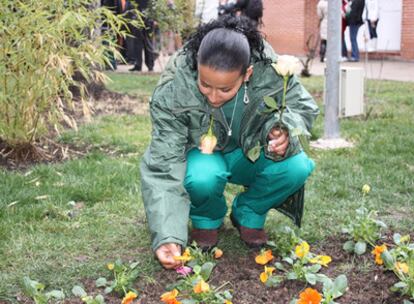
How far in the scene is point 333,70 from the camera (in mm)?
5344

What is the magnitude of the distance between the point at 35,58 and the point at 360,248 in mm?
2641

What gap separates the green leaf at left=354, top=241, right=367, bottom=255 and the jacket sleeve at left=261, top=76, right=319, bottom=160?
0.50m

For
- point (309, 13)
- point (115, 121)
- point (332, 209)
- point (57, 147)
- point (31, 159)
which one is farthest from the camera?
point (309, 13)

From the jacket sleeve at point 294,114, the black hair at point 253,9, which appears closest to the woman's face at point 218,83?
the jacket sleeve at point 294,114

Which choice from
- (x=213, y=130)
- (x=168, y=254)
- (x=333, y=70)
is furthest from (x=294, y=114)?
(x=333, y=70)

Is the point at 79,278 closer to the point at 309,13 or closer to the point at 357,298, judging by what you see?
the point at 357,298

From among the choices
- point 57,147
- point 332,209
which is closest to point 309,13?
point 57,147

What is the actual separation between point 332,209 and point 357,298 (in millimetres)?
1092

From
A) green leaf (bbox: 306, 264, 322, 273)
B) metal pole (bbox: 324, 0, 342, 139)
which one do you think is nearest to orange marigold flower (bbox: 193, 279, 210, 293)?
green leaf (bbox: 306, 264, 322, 273)

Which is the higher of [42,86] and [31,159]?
[42,86]

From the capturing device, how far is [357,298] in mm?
2512

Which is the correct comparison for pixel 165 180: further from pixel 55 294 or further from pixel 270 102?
pixel 55 294

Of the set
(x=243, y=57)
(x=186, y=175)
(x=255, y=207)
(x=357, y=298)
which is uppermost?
(x=243, y=57)

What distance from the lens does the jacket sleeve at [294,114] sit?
2713 millimetres
